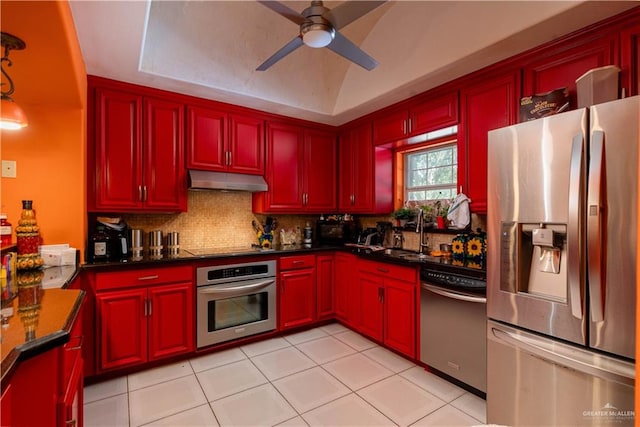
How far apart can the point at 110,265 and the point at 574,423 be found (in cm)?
292

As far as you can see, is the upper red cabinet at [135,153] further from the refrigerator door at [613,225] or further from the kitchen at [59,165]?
the refrigerator door at [613,225]

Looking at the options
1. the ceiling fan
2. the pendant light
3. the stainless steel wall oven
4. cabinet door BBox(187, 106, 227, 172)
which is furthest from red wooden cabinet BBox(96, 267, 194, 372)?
the ceiling fan

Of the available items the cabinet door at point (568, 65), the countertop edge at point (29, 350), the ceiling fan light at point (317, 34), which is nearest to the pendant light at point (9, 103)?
the countertop edge at point (29, 350)

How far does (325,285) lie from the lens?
348 cm

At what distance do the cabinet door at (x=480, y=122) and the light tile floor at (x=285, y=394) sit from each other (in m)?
1.44

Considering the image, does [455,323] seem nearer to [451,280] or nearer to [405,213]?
[451,280]

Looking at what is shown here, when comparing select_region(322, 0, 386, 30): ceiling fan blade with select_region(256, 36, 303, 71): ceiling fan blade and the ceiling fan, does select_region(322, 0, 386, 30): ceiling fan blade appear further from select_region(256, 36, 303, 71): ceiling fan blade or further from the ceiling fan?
select_region(256, 36, 303, 71): ceiling fan blade

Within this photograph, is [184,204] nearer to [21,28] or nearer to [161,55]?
[161,55]

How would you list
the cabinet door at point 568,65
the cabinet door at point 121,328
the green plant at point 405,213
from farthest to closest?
the green plant at point 405,213, the cabinet door at point 121,328, the cabinet door at point 568,65

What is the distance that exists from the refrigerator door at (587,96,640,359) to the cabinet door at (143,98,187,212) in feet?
9.66

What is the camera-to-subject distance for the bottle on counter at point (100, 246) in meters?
2.47

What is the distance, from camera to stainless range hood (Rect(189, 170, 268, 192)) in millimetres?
2902

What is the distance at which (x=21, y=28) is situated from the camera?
4.66ft

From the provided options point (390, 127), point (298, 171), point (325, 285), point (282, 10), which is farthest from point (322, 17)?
point (325, 285)
